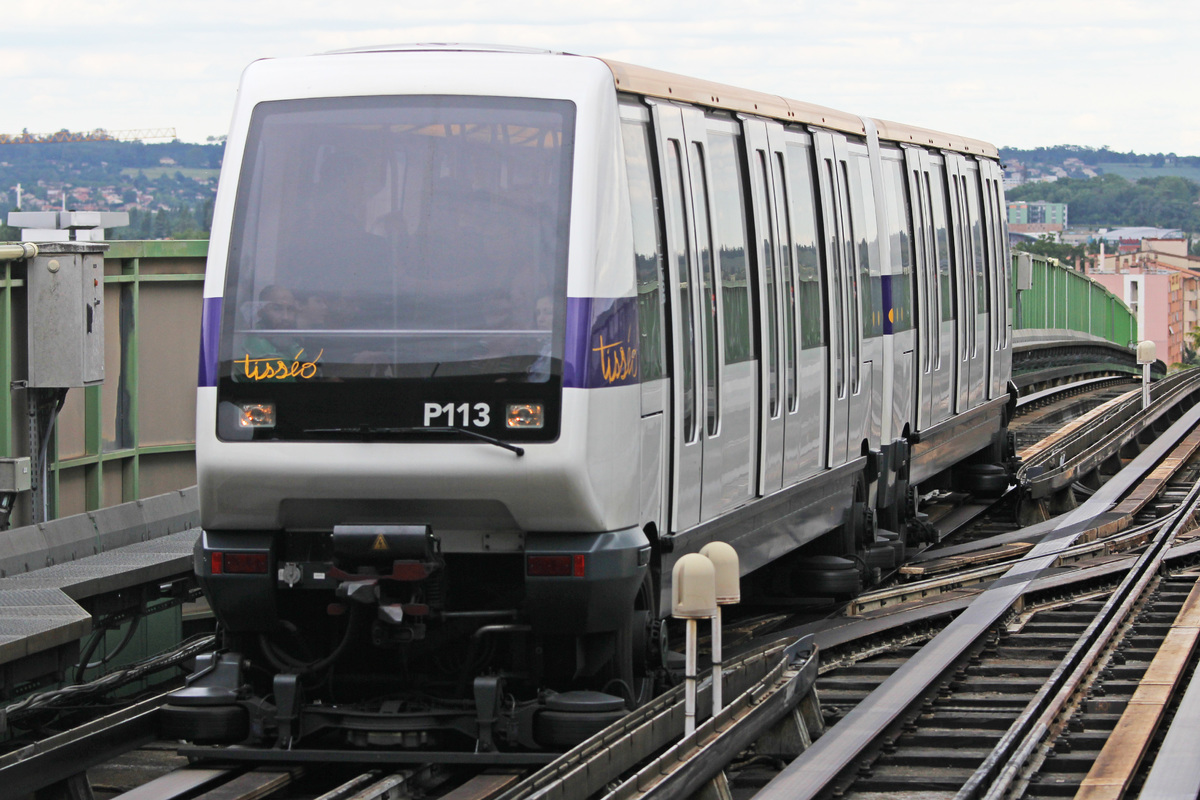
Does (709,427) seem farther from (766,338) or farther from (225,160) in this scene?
(225,160)

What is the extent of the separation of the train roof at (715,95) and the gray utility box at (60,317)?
3.60 meters

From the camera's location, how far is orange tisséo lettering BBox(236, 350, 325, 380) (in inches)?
302

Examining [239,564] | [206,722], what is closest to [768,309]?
[239,564]

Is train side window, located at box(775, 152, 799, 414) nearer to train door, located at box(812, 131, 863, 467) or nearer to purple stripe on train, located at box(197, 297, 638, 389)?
train door, located at box(812, 131, 863, 467)

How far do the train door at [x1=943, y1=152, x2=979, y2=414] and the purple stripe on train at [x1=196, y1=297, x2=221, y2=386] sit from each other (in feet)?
32.8

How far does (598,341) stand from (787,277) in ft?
11.3

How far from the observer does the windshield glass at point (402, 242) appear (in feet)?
25.0

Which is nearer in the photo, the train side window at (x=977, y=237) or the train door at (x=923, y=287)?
the train door at (x=923, y=287)

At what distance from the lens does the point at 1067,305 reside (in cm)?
5362

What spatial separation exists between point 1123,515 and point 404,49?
34.0ft

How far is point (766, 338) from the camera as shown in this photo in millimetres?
10258

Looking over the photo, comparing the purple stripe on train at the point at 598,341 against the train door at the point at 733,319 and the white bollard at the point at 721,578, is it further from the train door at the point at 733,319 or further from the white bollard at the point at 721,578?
the train door at the point at 733,319

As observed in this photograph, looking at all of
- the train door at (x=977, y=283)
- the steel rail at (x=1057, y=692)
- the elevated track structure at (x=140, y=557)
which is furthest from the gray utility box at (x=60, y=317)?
the train door at (x=977, y=283)

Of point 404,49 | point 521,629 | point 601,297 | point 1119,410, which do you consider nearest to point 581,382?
point 601,297
